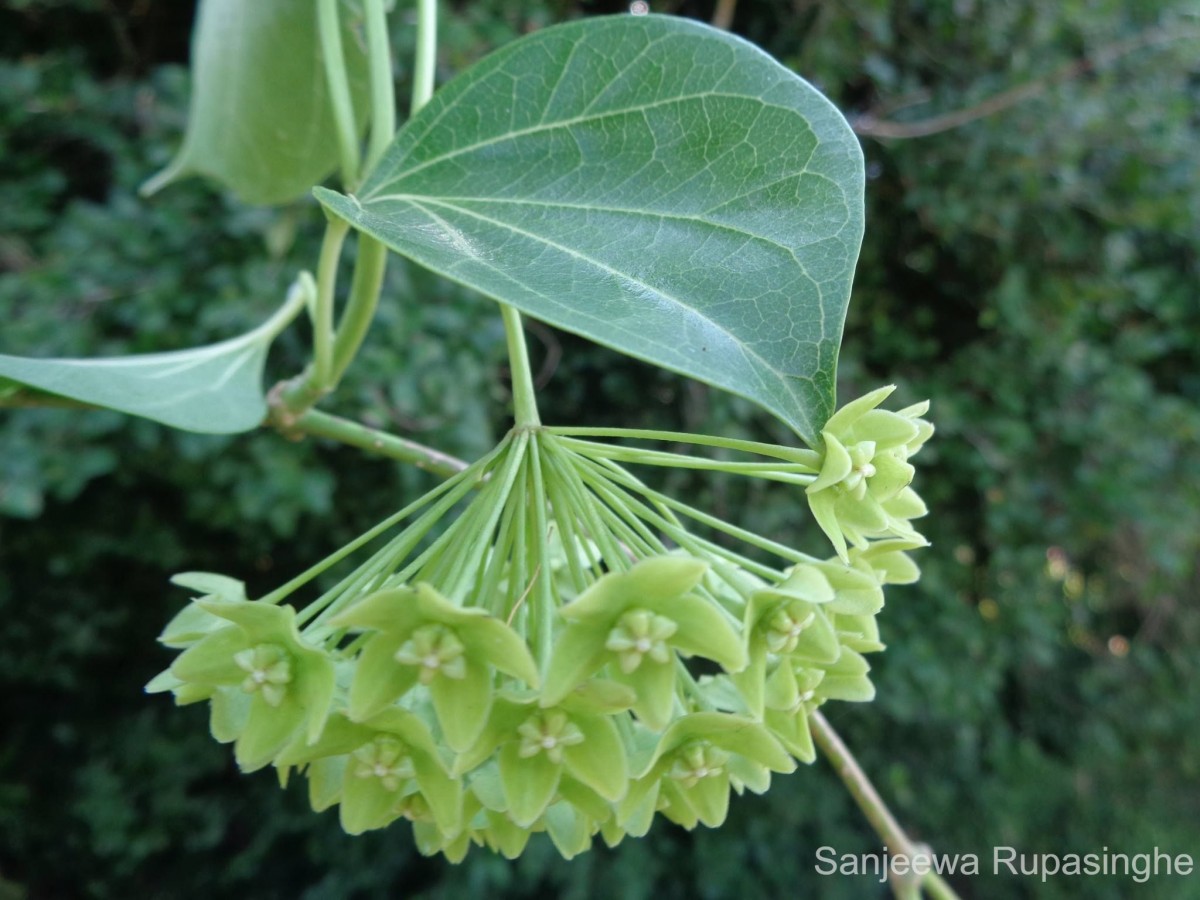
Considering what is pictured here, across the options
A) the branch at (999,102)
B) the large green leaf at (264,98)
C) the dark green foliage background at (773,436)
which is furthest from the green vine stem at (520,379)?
the branch at (999,102)

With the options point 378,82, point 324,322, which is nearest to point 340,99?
point 378,82

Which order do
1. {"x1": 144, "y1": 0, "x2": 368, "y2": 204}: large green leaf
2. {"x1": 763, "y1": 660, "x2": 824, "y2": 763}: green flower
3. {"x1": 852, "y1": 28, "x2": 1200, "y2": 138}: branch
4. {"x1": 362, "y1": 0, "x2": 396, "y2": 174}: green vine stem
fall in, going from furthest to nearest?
1. {"x1": 852, "y1": 28, "x2": 1200, "y2": 138}: branch
2. {"x1": 144, "y1": 0, "x2": 368, "y2": 204}: large green leaf
3. {"x1": 362, "y1": 0, "x2": 396, "y2": 174}: green vine stem
4. {"x1": 763, "y1": 660, "x2": 824, "y2": 763}: green flower

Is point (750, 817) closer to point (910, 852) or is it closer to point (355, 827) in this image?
point (910, 852)

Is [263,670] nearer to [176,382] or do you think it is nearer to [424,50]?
[176,382]

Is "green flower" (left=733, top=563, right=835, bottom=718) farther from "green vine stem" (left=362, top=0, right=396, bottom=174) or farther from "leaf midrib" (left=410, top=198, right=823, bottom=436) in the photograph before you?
"green vine stem" (left=362, top=0, right=396, bottom=174)

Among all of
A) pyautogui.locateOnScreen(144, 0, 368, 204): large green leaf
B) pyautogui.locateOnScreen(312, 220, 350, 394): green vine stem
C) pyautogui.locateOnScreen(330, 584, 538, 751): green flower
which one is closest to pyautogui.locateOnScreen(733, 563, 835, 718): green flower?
pyautogui.locateOnScreen(330, 584, 538, 751): green flower
